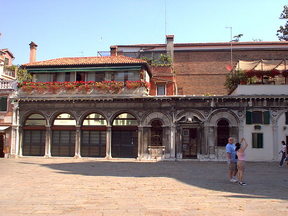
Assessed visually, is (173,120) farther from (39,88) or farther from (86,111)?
(39,88)

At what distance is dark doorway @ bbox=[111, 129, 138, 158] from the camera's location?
24375 millimetres

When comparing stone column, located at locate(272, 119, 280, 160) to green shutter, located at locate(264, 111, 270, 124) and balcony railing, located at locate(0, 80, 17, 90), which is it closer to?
green shutter, located at locate(264, 111, 270, 124)

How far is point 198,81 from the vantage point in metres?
34.4

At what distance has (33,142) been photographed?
2572cm

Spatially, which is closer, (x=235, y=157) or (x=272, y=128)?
(x=235, y=157)

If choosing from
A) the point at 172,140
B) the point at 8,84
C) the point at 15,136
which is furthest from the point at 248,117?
the point at 8,84

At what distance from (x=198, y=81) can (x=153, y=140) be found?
12.6 meters

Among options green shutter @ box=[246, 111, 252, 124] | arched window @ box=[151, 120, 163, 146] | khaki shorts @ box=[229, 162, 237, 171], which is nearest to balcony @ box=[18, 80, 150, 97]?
arched window @ box=[151, 120, 163, 146]

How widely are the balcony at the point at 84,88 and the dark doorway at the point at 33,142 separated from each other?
3.14m

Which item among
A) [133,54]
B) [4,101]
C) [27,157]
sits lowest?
[27,157]

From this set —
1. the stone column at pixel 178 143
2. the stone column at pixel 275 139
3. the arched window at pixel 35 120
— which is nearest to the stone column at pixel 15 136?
the arched window at pixel 35 120

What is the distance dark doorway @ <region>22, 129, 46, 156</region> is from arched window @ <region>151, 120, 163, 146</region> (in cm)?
900

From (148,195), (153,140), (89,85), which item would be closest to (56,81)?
(89,85)

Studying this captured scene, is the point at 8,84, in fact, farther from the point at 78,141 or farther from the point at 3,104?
the point at 78,141
